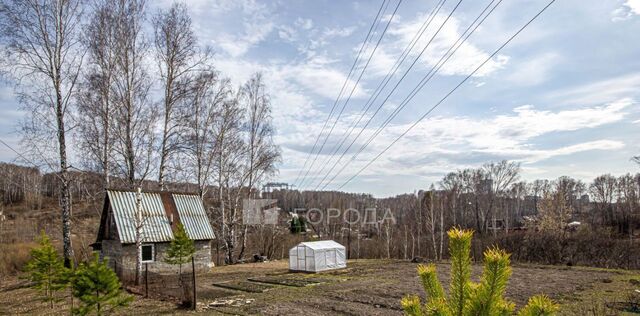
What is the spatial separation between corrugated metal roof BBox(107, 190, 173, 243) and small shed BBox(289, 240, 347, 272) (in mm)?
7355

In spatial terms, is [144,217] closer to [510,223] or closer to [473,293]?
[473,293]

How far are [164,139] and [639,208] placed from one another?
60.2 m

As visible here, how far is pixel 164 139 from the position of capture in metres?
20.2

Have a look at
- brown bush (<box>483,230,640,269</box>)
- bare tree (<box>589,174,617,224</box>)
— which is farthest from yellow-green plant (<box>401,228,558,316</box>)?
bare tree (<box>589,174,617,224</box>)

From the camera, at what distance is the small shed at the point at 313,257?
77.3ft

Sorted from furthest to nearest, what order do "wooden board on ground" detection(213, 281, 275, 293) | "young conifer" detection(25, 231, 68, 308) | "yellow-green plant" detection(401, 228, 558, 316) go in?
"wooden board on ground" detection(213, 281, 275, 293) → "young conifer" detection(25, 231, 68, 308) → "yellow-green plant" detection(401, 228, 558, 316)

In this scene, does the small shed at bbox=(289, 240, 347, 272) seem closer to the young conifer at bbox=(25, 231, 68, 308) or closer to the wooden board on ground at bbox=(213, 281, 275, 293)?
the wooden board on ground at bbox=(213, 281, 275, 293)

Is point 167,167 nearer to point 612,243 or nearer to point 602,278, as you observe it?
point 602,278

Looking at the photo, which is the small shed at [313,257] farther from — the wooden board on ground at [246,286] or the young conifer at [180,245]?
the young conifer at [180,245]

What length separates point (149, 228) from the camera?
65.3 ft

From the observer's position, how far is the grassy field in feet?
40.7

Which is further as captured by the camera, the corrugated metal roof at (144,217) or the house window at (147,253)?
the house window at (147,253)

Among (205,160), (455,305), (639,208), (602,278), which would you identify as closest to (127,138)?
(205,160)

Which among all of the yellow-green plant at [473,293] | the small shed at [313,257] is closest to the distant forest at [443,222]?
the small shed at [313,257]
